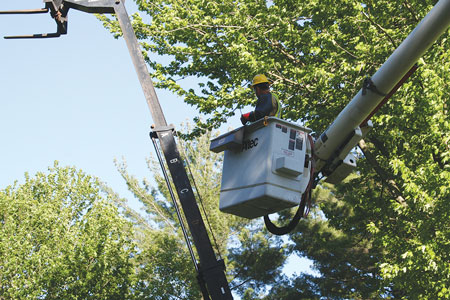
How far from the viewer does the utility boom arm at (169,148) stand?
5.93m

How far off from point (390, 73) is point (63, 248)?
18.0 metres

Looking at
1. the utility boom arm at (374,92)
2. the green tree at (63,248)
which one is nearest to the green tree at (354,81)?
the utility boom arm at (374,92)

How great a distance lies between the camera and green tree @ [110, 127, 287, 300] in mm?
23641

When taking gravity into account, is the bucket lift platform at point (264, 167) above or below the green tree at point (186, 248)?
below

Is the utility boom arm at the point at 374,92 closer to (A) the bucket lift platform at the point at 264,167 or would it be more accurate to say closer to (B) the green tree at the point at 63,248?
(A) the bucket lift platform at the point at 264,167

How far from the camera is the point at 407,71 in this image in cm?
493

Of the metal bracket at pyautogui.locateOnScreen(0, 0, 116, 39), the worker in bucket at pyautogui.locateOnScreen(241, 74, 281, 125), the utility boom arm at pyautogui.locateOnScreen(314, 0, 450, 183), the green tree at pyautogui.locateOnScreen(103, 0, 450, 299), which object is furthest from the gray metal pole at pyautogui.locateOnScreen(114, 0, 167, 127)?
the green tree at pyautogui.locateOnScreen(103, 0, 450, 299)

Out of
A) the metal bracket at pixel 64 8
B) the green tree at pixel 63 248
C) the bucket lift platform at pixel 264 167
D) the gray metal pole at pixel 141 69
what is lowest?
the bucket lift platform at pixel 264 167

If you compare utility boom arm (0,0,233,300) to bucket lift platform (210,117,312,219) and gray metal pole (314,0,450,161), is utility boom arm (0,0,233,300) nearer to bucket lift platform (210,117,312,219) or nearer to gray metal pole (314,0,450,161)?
bucket lift platform (210,117,312,219)

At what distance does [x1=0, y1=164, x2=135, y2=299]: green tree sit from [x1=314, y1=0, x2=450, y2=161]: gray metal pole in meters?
15.3

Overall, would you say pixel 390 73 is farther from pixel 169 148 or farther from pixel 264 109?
pixel 169 148

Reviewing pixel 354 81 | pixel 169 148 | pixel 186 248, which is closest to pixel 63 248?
pixel 186 248

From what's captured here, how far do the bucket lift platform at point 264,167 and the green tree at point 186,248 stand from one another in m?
15.6

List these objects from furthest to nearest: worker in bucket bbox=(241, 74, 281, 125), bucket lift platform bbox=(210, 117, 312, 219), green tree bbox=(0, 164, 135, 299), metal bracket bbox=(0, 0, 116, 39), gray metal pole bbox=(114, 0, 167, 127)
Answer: green tree bbox=(0, 164, 135, 299) → metal bracket bbox=(0, 0, 116, 39) → gray metal pole bbox=(114, 0, 167, 127) → worker in bucket bbox=(241, 74, 281, 125) → bucket lift platform bbox=(210, 117, 312, 219)
